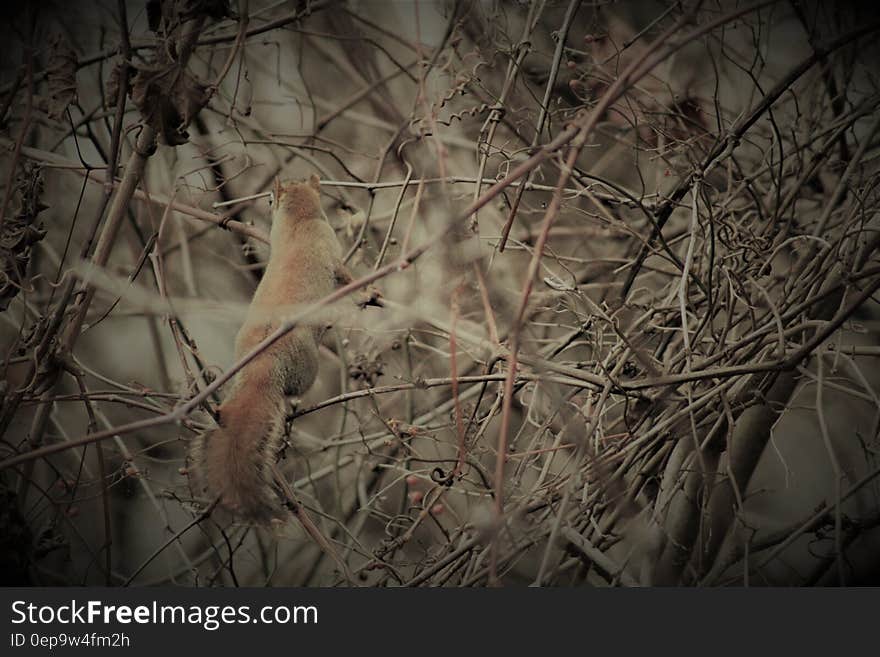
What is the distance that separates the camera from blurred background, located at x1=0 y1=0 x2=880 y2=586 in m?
1.61

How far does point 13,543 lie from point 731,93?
2.36 m

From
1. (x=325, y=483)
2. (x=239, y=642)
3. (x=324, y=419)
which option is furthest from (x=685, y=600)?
(x=324, y=419)

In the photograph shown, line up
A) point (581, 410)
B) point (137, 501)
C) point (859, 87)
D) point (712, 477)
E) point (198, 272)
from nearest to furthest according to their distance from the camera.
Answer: point (581, 410) < point (712, 477) < point (859, 87) < point (137, 501) < point (198, 272)

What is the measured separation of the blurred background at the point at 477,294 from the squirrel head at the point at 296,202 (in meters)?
0.06

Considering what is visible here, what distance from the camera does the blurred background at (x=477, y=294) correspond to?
5.28ft

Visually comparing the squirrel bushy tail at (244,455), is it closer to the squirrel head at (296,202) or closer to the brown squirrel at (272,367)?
the brown squirrel at (272,367)

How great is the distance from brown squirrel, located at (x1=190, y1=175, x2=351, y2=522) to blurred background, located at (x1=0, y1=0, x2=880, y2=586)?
0.09 meters

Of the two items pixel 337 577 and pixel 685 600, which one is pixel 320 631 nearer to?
pixel 337 577

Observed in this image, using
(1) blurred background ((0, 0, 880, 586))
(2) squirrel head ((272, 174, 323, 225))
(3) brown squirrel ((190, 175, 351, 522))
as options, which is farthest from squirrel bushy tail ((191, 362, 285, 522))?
→ (2) squirrel head ((272, 174, 323, 225))

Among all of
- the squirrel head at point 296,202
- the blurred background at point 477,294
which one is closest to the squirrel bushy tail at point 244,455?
the blurred background at point 477,294

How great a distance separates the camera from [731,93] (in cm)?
258

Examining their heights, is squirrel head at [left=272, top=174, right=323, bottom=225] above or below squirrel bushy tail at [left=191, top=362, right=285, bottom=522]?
above

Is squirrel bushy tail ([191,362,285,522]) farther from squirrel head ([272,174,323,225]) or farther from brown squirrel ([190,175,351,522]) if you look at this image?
squirrel head ([272,174,323,225])

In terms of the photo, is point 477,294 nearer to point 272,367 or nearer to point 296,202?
point 296,202
